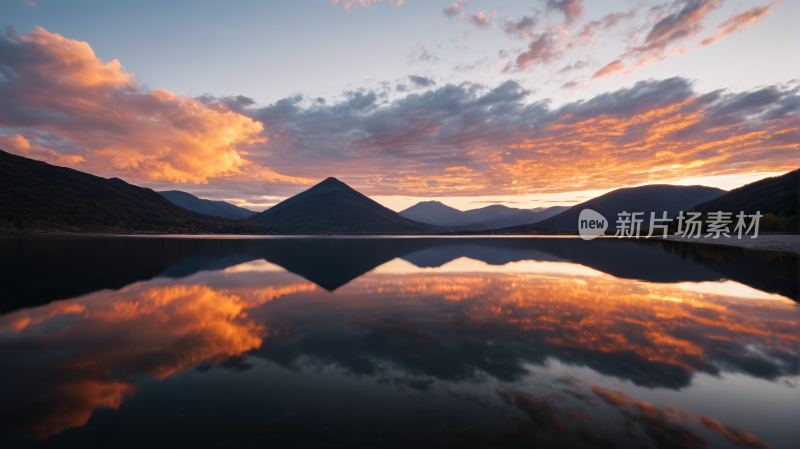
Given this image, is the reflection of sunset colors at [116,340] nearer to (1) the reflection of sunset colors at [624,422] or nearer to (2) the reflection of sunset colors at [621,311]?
(1) the reflection of sunset colors at [624,422]

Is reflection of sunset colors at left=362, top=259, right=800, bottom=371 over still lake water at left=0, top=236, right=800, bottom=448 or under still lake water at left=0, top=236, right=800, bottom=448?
under

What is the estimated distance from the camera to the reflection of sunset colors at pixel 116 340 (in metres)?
8.88

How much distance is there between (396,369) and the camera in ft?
37.0

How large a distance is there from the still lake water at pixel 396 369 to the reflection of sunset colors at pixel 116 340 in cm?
9

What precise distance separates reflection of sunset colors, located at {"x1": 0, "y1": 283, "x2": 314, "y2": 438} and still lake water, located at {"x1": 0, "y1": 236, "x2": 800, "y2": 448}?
86mm

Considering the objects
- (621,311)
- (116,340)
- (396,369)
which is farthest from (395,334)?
(621,311)

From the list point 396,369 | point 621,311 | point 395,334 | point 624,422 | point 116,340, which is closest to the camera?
point 624,422

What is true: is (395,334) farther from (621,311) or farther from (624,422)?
(621,311)

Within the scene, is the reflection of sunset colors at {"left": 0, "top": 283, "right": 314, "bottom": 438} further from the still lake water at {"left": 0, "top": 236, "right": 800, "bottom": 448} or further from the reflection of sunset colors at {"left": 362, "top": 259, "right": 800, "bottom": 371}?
the reflection of sunset colors at {"left": 362, "top": 259, "right": 800, "bottom": 371}

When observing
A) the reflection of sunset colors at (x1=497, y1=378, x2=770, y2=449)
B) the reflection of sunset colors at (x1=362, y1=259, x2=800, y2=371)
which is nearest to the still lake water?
the reflection of sunset colors at (x1=497, y1=378, x2=770, y2=449)

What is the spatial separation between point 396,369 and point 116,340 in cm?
1190

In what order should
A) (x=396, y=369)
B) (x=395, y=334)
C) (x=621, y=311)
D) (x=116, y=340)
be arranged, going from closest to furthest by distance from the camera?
(x=396, y=369) → (x=116, y=340) → (x=395, y=334) → (x=621, y=311)

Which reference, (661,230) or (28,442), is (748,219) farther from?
(28,442)

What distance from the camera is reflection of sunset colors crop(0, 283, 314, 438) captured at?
29.1 feet
